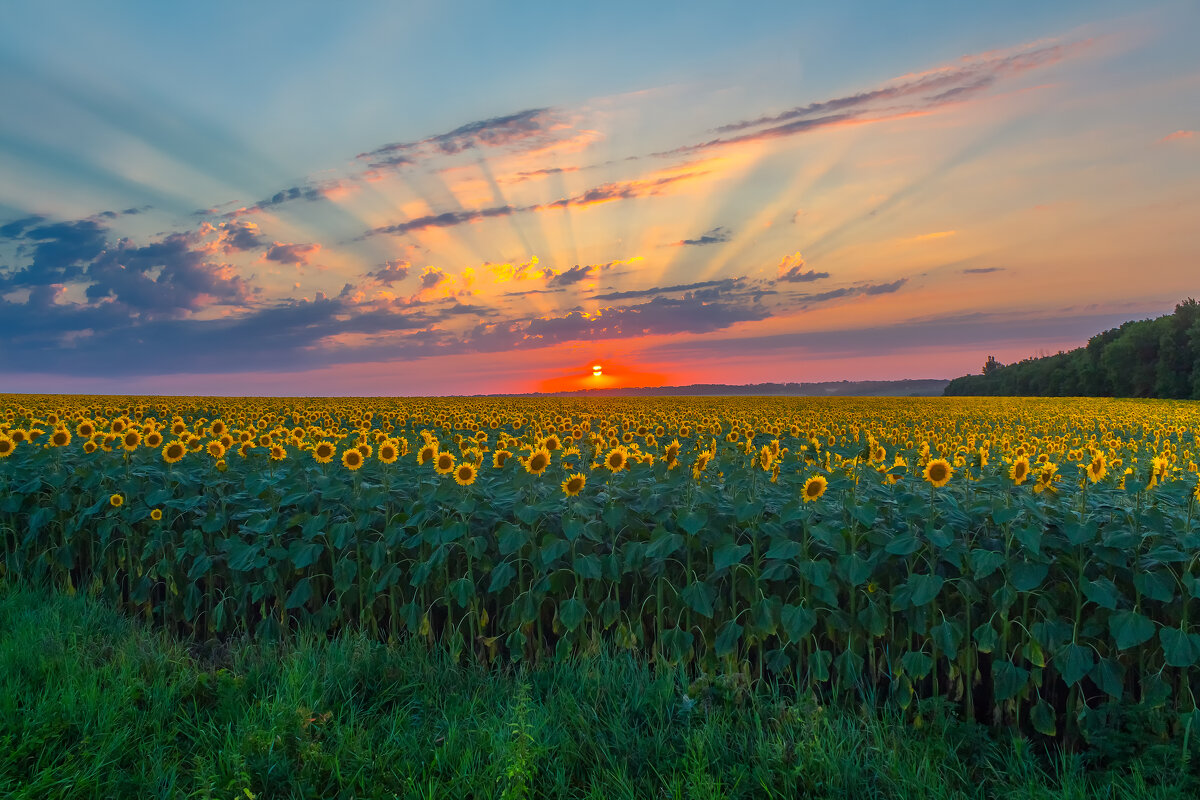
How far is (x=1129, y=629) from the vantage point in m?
4.66

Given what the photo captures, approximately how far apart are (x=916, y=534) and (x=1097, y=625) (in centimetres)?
120

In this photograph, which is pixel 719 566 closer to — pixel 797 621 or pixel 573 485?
pixel 797 621

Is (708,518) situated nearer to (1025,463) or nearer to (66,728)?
(1025,463)

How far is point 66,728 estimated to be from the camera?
453 cm

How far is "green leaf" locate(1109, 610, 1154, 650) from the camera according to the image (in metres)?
4.61

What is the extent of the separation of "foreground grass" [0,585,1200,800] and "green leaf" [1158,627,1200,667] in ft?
1.61

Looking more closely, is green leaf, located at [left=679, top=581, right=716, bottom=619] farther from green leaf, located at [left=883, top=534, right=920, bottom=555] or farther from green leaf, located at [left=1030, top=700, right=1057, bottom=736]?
green leaf, located at [left=1030, top=700, right=1057, bottom=736]

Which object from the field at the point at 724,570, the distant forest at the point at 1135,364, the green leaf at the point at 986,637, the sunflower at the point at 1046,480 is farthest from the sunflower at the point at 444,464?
the distant forest at the point at 1135,364

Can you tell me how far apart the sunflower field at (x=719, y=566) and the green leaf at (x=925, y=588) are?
11 mm

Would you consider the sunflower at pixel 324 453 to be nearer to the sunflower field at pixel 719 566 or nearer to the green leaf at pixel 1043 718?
the sunflower field at pixel 719 566

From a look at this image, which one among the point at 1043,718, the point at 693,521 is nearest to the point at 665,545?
the point at 693,521

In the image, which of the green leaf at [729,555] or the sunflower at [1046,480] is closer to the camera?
the green leaf at [729,555]

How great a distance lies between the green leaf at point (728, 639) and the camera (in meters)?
5.28

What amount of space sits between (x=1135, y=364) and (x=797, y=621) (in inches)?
3979
